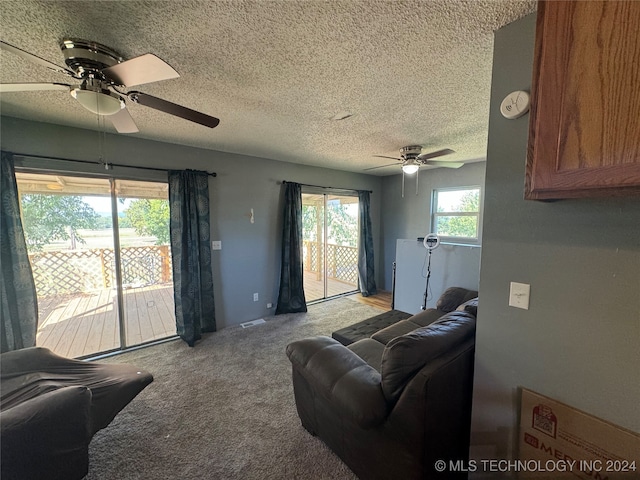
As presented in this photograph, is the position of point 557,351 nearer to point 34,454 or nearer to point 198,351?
point 34,454

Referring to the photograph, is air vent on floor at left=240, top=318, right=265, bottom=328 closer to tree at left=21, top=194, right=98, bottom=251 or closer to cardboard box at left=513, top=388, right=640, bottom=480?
tree at left=21, top=194, right=98, bottom=251

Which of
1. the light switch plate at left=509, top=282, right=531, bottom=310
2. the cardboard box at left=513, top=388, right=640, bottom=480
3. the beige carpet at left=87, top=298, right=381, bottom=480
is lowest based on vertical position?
the beige carpet at left=87, top=298, right=381, bottom=480

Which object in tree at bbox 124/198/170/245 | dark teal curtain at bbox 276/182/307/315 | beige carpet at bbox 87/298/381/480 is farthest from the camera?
dark teal curtain at bbox 276/182/307/315

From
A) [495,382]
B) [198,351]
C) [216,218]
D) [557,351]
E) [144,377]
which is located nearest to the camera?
[557,351]

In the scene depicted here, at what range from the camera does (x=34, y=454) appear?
1.13 m

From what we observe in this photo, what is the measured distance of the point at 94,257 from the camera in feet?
9.18

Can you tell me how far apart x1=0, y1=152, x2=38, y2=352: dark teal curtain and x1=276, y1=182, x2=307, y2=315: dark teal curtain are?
8.69 ft

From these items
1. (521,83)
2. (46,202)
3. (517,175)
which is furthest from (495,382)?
(46,202)

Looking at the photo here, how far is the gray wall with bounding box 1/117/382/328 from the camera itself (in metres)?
Answer: 2.71

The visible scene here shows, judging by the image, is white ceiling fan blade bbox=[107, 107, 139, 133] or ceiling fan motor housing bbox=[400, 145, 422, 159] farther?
ceiling fan motor housing bbox=[400, 145, 422, 159]

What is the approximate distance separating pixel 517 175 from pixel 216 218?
323cm

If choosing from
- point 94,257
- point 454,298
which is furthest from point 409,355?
point 94,257

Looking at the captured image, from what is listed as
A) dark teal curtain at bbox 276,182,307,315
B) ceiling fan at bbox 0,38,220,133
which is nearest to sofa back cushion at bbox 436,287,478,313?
dark teal curtain at bbox 276,182,307,315

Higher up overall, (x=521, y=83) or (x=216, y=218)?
(x=521, y=83)
